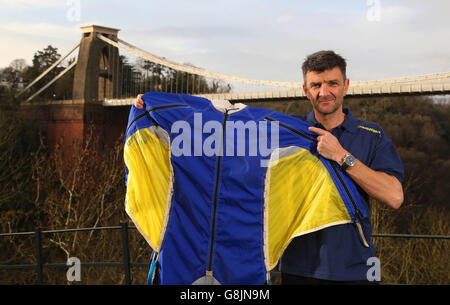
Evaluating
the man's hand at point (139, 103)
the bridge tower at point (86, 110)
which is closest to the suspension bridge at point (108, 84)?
the bridge tower at point (86, 110)

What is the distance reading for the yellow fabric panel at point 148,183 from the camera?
236 cm

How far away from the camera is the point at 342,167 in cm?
219

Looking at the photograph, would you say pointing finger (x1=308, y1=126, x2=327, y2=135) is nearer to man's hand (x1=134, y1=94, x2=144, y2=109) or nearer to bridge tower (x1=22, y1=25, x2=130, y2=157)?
man's hand (x1=134, y1=94, x2=144, y2=109)

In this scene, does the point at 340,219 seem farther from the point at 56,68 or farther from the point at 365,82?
the point at 56,68

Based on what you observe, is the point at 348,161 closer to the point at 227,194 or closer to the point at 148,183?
the point at 227,194

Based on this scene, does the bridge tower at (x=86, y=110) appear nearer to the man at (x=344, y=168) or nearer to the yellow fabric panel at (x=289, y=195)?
the yellow fabric panel at (x=289, y=195)

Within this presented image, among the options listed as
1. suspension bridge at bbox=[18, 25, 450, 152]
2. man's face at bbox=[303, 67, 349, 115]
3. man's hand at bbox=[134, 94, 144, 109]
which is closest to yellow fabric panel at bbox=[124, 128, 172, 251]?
man's hand at bbox=[134, 94, 144, 109]

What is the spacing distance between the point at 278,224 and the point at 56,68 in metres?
30.4

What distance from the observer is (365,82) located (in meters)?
18.8

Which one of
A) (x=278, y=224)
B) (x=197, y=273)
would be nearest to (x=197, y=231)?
(x=197, y=273)

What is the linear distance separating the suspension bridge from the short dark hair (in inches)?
708

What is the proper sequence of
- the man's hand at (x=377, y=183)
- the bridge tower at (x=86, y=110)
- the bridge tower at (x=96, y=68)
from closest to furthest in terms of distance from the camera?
the man's hand at (x=377, y=183) → the bridge tower at (x=86, y=110) → the bridge tower at (x=96, y=68)

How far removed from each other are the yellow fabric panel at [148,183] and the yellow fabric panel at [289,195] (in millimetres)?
440

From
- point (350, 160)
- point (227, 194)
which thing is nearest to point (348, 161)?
point (350, 160)
